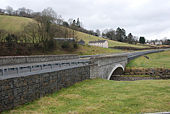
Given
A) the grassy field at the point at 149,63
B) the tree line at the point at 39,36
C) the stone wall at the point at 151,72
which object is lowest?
the stone wall at the point at 151,72

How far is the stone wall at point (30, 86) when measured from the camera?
8.38 m

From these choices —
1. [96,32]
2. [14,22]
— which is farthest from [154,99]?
[96,32]

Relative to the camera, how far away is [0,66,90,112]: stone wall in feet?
27.5

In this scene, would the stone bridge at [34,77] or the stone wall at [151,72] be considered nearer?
the stone bridge at [34,77]

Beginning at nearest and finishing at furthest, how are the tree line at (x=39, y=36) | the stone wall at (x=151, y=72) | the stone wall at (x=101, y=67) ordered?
the stone wall at (x=101, y=67)
the stone wall at (x=151, y=72)
the tree line at (x=39, y=36)

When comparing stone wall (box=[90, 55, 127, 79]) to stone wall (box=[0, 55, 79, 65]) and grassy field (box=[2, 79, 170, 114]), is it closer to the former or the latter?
stone wall (box=[0, 55, 79, 65])

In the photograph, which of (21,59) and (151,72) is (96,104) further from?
(151,72)

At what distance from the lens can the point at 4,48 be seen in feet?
120

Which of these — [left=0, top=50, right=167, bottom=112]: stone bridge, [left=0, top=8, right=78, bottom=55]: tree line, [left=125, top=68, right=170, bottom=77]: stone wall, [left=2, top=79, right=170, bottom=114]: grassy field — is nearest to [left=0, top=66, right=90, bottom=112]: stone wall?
[left=0, top=50, right=167, bottom=112]: stone bridge

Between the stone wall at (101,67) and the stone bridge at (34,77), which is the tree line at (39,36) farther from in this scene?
the stone bridge at (34,77)

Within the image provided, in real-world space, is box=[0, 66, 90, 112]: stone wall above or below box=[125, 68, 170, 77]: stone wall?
above

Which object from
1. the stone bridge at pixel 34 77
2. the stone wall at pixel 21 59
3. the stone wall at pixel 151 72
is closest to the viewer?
the stone bridge at pixel 34 77

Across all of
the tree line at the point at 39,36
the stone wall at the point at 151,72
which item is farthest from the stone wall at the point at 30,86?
the tree line at the point at 39,36

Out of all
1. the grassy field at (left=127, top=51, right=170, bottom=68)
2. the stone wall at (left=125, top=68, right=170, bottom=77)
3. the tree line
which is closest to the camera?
the stone wall at (left=125, top=68, right=170, bottom=77)
